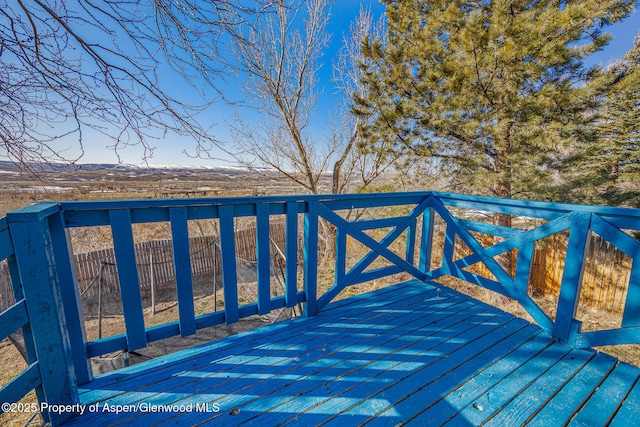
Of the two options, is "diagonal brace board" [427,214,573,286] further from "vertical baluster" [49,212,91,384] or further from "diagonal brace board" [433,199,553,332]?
"vertical baluster" [49,212,91,384]

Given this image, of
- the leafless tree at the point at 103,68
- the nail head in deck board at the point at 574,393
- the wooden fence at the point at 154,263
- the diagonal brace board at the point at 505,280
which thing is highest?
the leafless tree at the point at 103,68

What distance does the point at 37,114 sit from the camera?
221cm

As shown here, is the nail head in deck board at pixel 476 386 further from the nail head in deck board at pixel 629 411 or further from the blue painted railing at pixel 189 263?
the nail head in deck board at pixel 629 411

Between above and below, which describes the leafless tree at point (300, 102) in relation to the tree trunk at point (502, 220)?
above

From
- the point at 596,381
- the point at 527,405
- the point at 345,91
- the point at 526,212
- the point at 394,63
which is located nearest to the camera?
the point at 527,405

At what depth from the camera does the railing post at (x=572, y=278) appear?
1782mm

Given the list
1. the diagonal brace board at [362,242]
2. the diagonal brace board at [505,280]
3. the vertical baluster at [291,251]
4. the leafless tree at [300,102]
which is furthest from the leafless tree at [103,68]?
the leafless tree at [300,102]

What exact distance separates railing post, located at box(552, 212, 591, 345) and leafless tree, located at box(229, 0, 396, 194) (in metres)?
4.59

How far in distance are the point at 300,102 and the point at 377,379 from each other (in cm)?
720

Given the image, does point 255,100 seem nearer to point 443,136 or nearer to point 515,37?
point 443,136

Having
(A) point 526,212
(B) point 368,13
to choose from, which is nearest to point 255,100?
(B) point 368,13

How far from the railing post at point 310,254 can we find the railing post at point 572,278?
68.4 inches

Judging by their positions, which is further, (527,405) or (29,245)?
(527,405)

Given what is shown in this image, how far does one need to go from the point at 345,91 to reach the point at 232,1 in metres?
6.22
